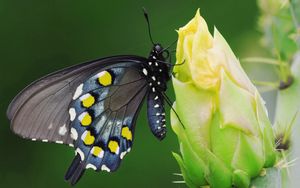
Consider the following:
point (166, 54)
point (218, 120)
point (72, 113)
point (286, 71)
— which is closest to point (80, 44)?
point (166, 54)

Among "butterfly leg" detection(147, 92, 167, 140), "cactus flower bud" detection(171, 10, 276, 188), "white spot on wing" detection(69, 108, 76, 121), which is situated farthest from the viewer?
"white spot on wing" detection(69, 108, 76, 121)

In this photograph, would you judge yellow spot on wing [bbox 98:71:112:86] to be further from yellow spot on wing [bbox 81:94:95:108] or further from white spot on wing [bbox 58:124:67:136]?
white spot on wing [bbox 58:124:67:136]

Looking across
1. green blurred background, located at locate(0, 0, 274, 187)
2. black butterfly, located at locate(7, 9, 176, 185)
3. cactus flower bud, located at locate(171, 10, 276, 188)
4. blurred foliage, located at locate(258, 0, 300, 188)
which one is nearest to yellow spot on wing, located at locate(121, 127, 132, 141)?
black butterfly, located at locate(7, 9, 176, 185)

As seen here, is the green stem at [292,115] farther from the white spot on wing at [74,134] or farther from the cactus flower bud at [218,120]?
the white spot on wing at [74,134]

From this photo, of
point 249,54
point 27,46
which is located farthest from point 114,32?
point 249,54

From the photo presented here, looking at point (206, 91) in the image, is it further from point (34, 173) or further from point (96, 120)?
point (34, 173)

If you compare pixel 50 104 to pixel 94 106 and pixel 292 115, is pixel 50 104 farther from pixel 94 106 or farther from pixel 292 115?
pixel 292 115
